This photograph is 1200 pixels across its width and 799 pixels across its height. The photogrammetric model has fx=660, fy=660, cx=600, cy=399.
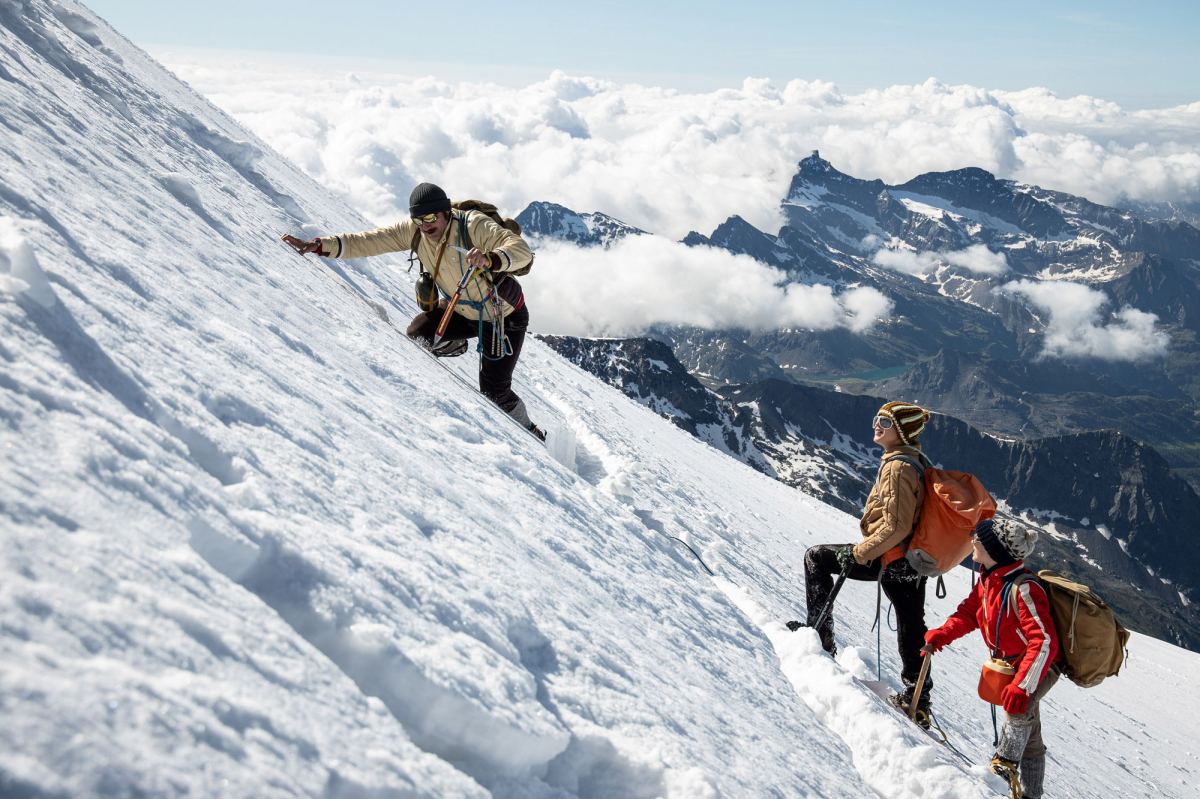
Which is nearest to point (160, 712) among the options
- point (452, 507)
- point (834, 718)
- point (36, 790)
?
point (36, 790)

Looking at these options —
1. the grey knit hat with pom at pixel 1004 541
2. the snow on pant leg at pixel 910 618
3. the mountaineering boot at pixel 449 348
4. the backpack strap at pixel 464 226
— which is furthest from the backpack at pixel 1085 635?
the mountaineering boot at pixel 449 348

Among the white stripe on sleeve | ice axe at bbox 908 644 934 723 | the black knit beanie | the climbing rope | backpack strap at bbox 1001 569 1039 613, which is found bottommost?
the climbing rope

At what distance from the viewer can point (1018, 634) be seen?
18.3 feet

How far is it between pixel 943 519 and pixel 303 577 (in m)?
5.23

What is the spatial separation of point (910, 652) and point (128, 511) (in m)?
6.59

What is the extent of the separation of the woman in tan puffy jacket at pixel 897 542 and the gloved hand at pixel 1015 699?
956mm

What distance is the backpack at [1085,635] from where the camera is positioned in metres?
5.24

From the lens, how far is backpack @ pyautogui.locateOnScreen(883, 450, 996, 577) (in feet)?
18.6

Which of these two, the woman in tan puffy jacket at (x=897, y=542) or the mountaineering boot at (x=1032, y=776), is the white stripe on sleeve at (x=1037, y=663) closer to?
the mountaineering boot at (x=1032, y=776)

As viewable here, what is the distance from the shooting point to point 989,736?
25.0ft

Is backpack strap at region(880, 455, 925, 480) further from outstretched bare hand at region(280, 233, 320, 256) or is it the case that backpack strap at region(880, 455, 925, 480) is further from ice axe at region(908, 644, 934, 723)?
outstretched bare hand at region(280, 233, 320, 256)

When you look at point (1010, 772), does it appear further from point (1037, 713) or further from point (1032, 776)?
point (1037, 713)

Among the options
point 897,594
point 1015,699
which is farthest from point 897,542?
point 1015,699

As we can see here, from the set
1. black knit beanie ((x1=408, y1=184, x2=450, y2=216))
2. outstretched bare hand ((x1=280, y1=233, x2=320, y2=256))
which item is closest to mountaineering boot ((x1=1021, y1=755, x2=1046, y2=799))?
black knit beanie ((x1=408, y1=184, x2=450, y2=216))
